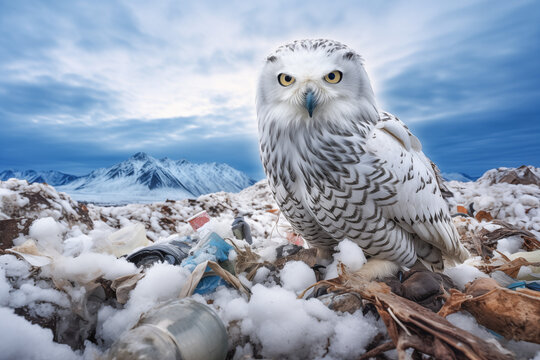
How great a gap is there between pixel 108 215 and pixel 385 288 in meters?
2.88

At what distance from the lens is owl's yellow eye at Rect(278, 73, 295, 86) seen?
4.57 feet

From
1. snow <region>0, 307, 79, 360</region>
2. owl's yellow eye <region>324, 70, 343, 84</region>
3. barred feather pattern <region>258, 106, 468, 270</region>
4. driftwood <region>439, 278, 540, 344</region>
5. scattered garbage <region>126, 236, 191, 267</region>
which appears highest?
owl's yellow eye <region>324, 70, 343, 84</region>

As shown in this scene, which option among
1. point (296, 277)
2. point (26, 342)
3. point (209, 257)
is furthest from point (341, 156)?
point (26, 342)

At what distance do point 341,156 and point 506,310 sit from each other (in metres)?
0.74

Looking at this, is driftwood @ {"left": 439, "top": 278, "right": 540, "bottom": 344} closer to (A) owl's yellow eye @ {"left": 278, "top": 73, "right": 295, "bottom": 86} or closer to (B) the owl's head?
(B) the owl's head

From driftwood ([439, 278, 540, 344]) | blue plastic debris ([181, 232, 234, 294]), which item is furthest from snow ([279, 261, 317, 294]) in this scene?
driftwood ([439, 278, 540, 344])

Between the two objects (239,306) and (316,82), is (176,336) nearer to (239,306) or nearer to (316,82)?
(239,306)

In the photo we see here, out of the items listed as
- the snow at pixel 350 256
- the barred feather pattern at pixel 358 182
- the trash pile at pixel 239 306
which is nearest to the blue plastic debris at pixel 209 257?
the trash pile at pixel 239 306

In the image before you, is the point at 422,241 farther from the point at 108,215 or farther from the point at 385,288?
the point at 108,215

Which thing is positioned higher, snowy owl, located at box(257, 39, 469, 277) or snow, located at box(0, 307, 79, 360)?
snowy owl, located at box(257, 39, 469, 277)

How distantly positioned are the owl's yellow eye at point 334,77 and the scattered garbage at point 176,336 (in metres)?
1.01

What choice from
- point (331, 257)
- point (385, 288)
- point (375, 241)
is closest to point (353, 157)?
point (375, 241)

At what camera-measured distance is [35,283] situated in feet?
3.56

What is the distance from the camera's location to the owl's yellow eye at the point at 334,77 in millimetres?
1369
